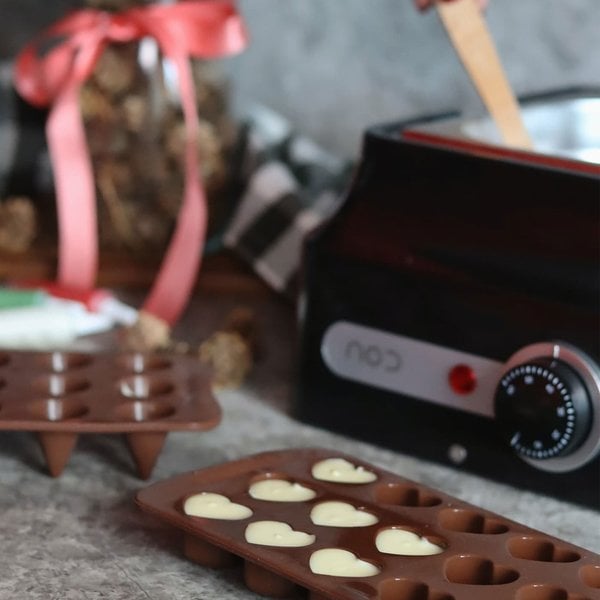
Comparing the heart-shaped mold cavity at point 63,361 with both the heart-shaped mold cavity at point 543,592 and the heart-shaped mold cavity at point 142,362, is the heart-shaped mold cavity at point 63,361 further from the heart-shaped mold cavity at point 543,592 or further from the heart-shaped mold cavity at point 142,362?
the heart-shaped mold cavity at point 543,592

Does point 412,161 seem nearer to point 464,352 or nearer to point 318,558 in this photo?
point 464,352

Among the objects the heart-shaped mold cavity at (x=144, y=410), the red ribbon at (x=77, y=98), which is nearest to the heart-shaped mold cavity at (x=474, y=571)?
the heart-shaped mold cavity at (x=144, y=410)

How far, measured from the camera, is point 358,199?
30.6 inches

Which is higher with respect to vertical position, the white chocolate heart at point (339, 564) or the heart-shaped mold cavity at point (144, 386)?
the heart-shaped mold cavity at point (144, 386)

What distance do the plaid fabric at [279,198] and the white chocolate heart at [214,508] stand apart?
0.40 m

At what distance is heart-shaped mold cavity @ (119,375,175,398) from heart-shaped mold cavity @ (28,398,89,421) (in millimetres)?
42

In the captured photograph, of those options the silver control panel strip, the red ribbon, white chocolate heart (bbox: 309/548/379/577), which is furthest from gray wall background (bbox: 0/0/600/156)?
white chocolate heart (bbox: 309/548/379/577)

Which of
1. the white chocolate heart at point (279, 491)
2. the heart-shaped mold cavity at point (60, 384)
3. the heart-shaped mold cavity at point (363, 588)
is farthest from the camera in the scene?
the heart-shaped mold cavity at point (60, 384)

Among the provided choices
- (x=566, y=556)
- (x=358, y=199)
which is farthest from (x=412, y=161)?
(x=566, y=556)

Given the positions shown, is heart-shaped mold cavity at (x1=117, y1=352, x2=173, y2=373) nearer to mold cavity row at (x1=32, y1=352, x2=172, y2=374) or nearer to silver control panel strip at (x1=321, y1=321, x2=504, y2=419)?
mold cavity row at (x1=32, y1=352, x2=172, y2=374)

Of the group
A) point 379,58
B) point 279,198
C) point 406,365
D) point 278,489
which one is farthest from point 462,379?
point 379,58

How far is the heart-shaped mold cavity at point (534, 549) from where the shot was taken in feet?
1.98

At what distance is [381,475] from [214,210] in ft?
1.48

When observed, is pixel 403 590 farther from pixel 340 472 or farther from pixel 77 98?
pixel 77 98
